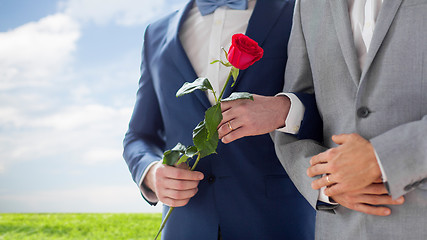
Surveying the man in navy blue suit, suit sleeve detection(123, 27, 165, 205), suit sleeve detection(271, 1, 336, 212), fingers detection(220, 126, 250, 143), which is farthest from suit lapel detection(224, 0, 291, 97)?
suit sleeve detection(123, 27, 165, 205)

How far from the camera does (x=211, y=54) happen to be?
1.55 meters

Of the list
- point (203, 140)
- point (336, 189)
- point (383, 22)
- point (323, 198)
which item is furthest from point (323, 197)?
point (383, 22)

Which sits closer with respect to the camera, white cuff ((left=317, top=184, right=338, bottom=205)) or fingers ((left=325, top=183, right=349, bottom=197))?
fingers ((left=325, top=183, right=349, bottom=197))

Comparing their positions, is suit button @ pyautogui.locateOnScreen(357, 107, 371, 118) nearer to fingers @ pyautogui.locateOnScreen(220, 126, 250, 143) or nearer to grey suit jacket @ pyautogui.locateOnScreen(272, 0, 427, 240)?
grey suit jacket @ pyautogui.locateOnScreen(272, 0, 427, 240)

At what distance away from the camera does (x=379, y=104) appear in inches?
42.5

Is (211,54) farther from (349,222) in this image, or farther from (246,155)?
(349,222)

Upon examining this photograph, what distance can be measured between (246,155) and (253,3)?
594 millimetres

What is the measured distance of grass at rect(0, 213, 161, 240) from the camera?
4555mm

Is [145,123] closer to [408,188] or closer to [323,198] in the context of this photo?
[323,198]

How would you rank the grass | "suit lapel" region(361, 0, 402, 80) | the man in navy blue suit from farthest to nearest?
the grass → the man in navy blue suit → "suit lapel" region(361, 0, 402, 80)

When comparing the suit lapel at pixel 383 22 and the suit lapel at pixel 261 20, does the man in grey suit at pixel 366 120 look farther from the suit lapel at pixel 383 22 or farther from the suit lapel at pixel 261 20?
the suit lapel at pixel 261 20

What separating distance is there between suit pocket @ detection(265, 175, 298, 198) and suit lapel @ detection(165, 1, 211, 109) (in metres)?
0.34

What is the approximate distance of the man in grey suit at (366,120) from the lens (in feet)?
3.18

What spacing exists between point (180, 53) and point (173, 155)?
1.50 feet
